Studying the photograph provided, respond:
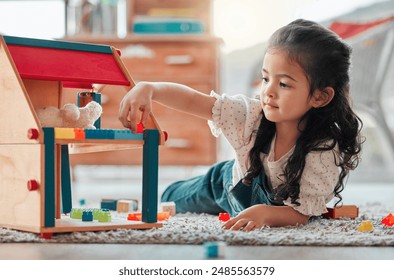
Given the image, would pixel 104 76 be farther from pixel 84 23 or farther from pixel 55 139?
pixel 84 23

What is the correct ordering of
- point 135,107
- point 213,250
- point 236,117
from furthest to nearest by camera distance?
point 236,117
point 135,107
point 213,250

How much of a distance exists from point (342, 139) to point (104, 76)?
1.61 ft

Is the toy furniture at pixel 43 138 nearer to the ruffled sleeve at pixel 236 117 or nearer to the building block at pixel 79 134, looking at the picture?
the building block at pixel 79 134

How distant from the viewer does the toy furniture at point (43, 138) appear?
1016 millimetres

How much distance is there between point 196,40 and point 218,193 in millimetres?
1079

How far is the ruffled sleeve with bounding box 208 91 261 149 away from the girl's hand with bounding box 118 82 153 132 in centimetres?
22

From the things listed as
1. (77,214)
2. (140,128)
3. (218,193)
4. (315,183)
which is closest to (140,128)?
(140,128)

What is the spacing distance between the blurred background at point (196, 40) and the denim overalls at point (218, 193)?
0.74 m

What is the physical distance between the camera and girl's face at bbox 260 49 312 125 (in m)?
1.19

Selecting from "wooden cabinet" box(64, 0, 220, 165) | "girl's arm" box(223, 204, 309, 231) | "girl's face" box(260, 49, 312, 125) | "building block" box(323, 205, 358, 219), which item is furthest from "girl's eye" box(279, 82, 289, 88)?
"wooden cabinet" box(64, 0, 220, 165)

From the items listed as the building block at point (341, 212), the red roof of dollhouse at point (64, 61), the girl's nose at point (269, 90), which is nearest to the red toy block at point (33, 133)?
the red roof of dollhouse at point (64, 61)

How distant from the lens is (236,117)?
1310 mm

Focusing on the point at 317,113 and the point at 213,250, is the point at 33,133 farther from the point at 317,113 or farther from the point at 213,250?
the point at 317,113
